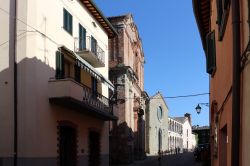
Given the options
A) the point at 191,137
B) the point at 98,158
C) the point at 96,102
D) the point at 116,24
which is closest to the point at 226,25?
the point at 96,102

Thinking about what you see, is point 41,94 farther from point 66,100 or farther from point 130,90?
point 130,90

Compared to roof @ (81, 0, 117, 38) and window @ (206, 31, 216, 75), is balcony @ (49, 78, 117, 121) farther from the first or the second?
window @ (206, 31, 216, 75)

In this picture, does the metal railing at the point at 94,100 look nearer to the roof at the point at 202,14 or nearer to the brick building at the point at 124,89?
the roof at the point at 202,14

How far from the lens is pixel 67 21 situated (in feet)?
85.5

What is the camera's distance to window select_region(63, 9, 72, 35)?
84.1ft

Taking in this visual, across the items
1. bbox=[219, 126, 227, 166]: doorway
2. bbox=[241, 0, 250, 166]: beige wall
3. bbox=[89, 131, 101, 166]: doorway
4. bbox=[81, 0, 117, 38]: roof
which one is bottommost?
bbox=[89, 131, 101, 166]: doorway

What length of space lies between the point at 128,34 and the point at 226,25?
3938 cm

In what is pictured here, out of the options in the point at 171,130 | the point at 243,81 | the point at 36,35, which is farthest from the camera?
the point at 171,130

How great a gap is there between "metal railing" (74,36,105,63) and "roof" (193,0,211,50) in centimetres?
902

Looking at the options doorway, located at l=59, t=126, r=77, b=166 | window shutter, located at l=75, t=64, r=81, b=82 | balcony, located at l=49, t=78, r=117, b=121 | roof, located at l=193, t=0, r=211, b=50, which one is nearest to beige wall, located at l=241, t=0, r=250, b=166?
roof, located at l=193, t=0, r=211, b=50

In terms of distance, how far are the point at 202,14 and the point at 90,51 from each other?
10.6 meters

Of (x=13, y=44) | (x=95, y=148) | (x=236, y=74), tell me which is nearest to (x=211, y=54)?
(x=236, y=74)

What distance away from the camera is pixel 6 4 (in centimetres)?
2220

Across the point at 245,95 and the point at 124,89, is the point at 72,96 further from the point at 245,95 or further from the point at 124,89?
the point at 124,89
